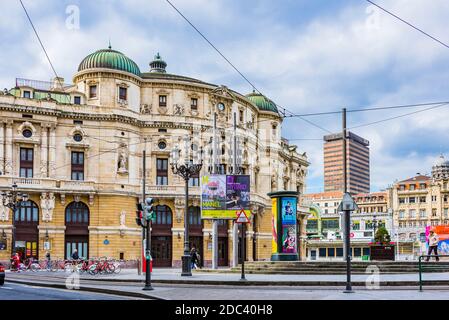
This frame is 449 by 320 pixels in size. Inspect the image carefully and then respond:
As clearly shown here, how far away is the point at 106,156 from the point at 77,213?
18.7 ft

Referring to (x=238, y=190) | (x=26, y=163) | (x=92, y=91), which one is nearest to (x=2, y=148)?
(x=26, y=163)

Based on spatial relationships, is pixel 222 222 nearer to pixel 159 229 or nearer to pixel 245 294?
pixel 159 229

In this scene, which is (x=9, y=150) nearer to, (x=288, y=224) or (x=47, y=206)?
(x=47, y=206)

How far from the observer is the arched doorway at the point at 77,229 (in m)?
58.1

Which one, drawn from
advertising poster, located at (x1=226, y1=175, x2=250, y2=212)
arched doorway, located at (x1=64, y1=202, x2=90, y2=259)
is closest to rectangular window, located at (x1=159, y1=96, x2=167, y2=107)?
A: arched doorway, located at (x1=64, y1=202, x2=90, y2=259)

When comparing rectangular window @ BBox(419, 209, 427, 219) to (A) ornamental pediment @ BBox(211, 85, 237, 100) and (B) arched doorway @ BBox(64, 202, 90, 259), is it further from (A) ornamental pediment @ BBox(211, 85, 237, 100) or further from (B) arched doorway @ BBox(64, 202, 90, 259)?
(B) arched doorway @ BBox(64, 202, 90, 259)

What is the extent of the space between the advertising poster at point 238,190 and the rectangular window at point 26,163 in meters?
25.0

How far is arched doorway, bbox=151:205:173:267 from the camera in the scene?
6172 centimetres

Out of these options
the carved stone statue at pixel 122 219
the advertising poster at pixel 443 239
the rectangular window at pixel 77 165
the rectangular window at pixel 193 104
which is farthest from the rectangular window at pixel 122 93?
the advertising poster at pixel 443 239

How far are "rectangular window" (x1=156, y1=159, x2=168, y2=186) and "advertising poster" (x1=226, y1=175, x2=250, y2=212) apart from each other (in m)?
24.1

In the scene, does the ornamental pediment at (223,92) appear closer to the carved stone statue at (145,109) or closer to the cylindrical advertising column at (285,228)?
the carved stone statue at (145,109)
